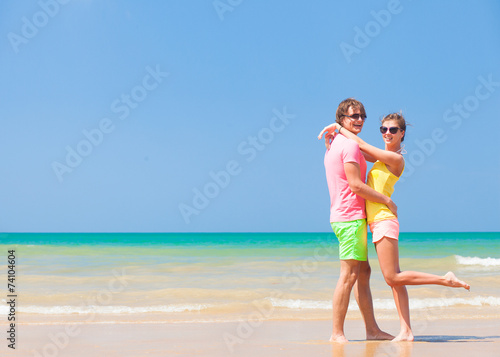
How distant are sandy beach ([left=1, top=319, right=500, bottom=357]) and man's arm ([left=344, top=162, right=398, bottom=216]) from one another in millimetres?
1120

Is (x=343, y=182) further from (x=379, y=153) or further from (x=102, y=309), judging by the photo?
(x=102, y=309)

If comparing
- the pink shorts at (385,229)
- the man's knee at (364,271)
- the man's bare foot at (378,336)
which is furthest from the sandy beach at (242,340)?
the pink shorts at (385,229)

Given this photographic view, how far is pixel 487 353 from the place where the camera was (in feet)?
12.4

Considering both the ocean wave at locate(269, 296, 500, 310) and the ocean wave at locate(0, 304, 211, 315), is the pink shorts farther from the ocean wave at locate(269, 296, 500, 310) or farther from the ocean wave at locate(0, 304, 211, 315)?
the ocean wave at locate(0, 304, 211, 315)

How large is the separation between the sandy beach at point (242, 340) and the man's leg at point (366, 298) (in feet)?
0.55

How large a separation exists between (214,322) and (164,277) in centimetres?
523

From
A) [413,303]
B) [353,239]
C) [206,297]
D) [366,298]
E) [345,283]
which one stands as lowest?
[206,297]

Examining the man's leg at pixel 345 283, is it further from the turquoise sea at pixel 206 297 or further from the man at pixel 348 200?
the turquoise sea at pixel 206 297

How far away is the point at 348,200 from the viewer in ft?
12.6

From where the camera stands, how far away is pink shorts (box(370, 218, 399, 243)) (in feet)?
12.3

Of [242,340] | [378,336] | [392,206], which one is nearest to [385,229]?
[392,206]

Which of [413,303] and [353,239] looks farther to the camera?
[413,303]

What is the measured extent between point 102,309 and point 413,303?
4331 millimetres

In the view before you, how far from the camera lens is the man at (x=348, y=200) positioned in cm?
375
